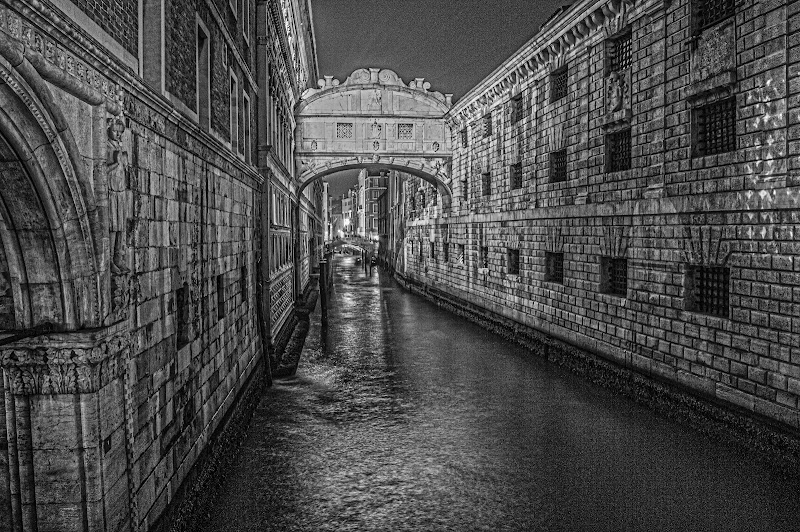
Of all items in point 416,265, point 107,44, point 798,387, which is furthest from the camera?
point 416,265

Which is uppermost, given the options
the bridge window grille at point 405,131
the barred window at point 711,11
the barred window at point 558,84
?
the bridge window grille at point 405,131

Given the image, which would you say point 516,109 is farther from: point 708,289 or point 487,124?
point 708,289

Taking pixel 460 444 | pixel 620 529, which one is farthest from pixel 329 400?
pixel 620 529

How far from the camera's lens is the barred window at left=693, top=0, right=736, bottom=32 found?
10219 mm

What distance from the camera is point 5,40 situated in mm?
3352

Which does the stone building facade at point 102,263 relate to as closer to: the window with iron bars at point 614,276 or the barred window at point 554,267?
the window with iron bars at point 614,276

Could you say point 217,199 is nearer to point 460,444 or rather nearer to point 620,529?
point 460,444

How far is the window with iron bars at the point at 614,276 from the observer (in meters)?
13.7

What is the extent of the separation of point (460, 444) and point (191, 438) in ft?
14.4

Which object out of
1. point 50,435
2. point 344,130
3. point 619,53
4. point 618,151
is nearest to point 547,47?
point 619,53

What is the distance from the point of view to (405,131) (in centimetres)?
2836

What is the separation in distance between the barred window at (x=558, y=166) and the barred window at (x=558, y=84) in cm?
160

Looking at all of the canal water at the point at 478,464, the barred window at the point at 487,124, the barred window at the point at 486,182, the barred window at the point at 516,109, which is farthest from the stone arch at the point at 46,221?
the barred window at the point at 487,124

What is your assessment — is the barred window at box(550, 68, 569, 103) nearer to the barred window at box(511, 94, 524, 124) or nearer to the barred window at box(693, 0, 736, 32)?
the barred window at box(511, 94, 524, 124)
